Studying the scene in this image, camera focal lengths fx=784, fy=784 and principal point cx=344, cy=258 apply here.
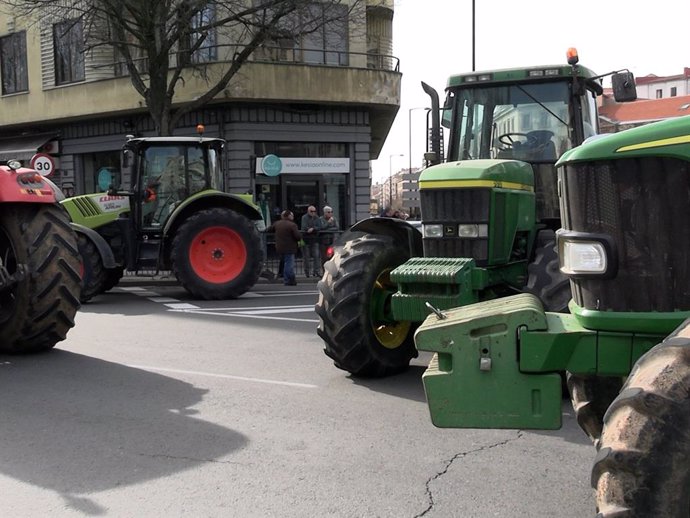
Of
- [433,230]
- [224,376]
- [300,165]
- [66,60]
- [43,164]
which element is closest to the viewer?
[433,230]

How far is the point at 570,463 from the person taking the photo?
14.5 ft

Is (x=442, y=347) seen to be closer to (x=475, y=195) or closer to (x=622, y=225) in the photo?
(x=622, y=225)

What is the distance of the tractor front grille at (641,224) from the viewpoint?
9.81 feet

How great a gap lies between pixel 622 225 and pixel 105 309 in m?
9.88

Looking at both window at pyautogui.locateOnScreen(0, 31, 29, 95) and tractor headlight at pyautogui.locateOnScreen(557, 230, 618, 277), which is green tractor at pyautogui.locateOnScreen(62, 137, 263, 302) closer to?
tractor headlight at pyautogui.locateOnScreen(557, 230, 618, 277)

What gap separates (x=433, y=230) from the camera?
20.1 ft

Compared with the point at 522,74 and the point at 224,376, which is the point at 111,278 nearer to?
the point at 224,376

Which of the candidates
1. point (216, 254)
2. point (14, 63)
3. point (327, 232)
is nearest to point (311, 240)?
point (327, 232)

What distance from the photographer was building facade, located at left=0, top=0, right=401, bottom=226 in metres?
21.9

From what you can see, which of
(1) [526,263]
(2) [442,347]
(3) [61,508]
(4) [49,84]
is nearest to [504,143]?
(1) [526,263]

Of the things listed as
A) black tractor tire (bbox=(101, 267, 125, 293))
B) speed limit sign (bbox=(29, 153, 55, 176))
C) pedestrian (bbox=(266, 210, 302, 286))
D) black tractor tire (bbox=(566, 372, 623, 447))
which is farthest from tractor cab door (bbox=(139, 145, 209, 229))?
black tractor tire (bbox=(566, 372, 623, 447))

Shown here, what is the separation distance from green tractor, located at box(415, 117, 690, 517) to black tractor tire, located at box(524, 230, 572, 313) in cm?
166

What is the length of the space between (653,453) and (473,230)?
3683mm

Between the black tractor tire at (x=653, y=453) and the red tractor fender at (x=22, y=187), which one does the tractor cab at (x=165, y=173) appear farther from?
the black tractor tire at (x=653, y=453)
